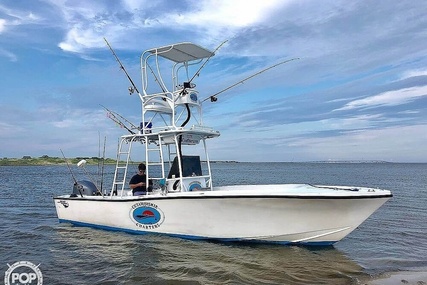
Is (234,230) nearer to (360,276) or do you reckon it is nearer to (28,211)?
(360,276)

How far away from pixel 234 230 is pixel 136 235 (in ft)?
9.52

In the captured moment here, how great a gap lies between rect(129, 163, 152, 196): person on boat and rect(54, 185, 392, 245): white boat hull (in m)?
0.69

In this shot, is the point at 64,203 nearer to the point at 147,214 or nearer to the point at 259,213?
the point at 147,214

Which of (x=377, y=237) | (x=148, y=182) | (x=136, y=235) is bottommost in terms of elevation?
(x=377, y=237)

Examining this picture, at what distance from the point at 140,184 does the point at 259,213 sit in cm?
371

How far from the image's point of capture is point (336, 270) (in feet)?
25.3

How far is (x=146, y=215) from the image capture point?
31.4 feet

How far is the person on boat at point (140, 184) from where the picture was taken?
10.3 m

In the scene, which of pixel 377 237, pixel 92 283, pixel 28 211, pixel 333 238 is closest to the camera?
pixel 92 283

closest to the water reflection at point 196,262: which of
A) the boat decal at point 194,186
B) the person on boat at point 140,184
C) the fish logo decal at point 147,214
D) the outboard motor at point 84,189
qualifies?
the fish logo decal at point 147,214

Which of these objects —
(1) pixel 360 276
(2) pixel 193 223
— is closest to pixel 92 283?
(2) pixel 193 223

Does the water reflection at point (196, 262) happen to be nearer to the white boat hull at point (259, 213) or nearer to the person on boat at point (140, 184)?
the white boat hull at point (259, 213)

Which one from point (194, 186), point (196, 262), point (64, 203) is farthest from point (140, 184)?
point (196, 262)

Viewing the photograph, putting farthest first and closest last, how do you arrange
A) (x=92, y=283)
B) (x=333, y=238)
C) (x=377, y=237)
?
1. (x=377, y=237)
2. (x=333, y=238)
3. (x=92, y=283)
